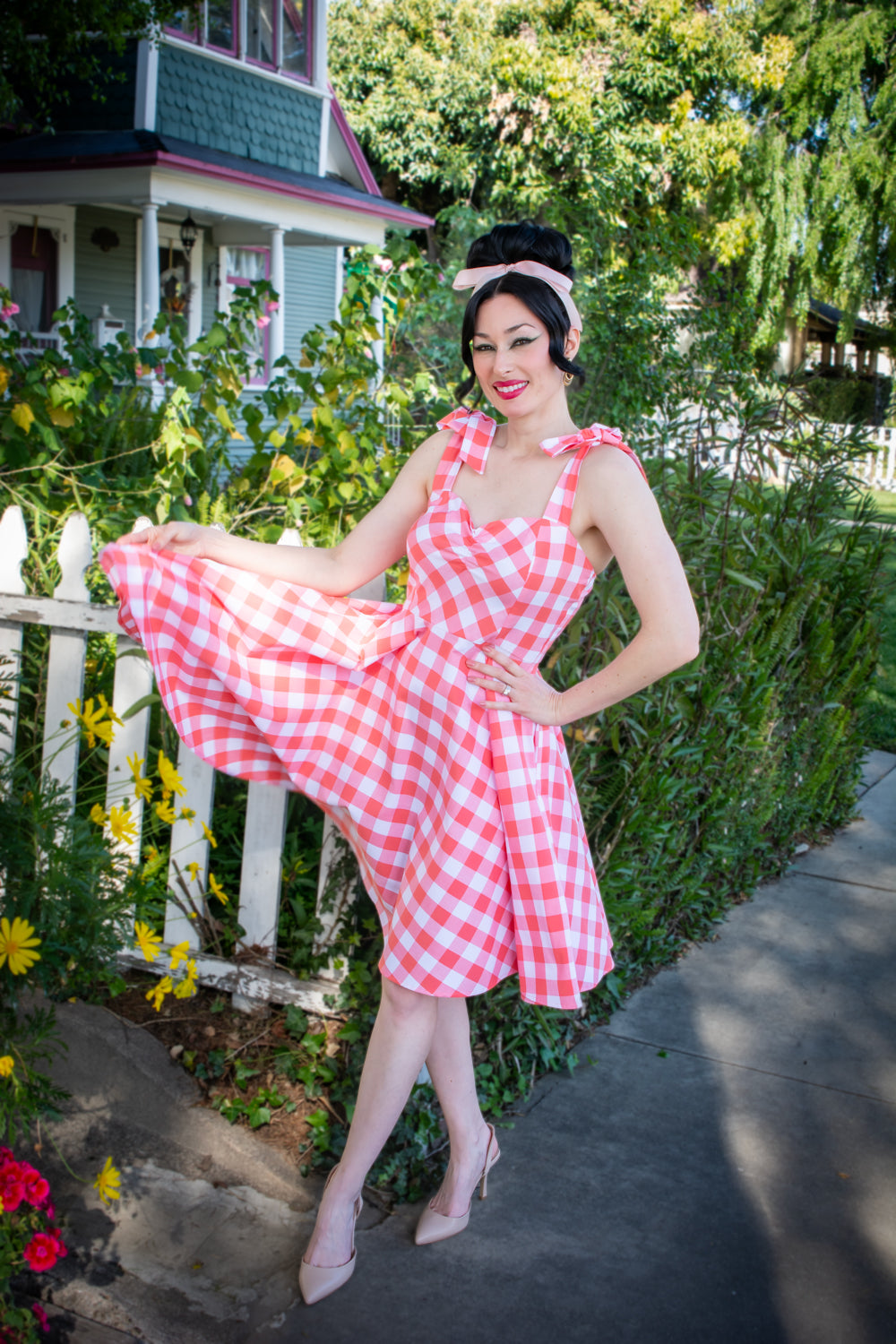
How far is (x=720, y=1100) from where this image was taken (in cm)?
261

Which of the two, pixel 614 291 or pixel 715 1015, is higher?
pixel 614 291

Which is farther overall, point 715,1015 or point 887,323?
point 887,323

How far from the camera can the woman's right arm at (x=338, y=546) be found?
2.11 m

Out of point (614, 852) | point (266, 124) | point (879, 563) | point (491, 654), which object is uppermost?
point (266, 124)

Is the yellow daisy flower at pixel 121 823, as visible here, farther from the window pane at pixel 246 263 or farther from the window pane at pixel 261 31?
the window pane at pixel 246 263

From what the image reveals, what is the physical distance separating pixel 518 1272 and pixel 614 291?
293cm

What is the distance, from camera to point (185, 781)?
2611 mm

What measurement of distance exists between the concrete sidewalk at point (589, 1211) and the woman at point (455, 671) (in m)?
0.13

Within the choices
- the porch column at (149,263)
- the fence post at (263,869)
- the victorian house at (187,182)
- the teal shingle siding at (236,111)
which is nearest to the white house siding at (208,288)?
the victorian house at (187,182)

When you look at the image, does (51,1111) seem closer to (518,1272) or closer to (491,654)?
(518,1272)

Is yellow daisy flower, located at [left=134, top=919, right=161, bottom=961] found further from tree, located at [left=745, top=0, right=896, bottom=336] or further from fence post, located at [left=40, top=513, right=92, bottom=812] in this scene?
tree, located at [left=745, top=0, right=896, bottom=336]

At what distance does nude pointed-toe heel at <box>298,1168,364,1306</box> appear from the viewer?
1929 mm

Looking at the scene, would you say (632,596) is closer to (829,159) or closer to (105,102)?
(105,102)

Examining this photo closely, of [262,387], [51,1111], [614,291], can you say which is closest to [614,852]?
[51,1111]
